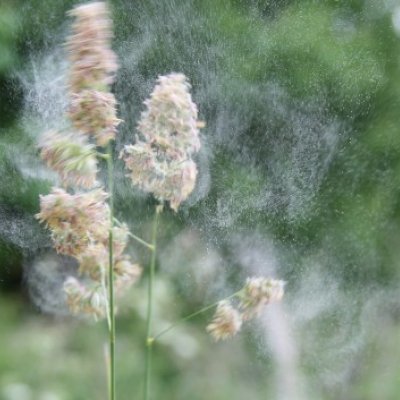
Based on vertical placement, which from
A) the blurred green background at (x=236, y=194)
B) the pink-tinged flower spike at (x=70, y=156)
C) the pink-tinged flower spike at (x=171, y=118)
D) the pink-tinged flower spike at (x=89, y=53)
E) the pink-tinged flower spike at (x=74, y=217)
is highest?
the pink-tinged flower spike at (x=89, y=53)

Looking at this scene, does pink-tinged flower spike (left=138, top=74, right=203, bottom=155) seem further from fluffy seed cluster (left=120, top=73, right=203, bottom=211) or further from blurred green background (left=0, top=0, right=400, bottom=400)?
blurred green background (left=0, top=0, right=400, bottom=400)

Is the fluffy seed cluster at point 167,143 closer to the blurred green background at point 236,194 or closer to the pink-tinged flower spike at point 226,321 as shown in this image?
the pink-tinged flower spike at point 226,321

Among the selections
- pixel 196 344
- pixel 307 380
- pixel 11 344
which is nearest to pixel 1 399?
pixel 11 344

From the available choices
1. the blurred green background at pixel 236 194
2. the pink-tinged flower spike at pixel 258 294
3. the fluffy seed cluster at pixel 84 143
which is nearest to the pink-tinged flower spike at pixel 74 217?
the fluffy seed cluster at pixel 84 143

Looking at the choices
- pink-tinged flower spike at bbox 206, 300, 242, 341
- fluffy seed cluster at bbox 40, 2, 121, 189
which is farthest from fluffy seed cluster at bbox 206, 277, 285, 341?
fluffy seed cluster at bbox 40, 2, 121, 189

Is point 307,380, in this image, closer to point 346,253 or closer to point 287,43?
point 346,253

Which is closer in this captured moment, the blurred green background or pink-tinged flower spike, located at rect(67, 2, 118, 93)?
pink-tinged flower spike, located at rect(67, 2, 118, 93)

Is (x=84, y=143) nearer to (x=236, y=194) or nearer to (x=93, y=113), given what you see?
(x=93, y=113)
